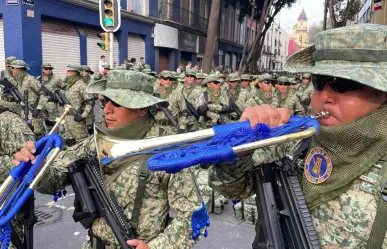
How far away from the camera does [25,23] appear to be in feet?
39.4

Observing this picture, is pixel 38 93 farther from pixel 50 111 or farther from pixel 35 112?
pixel 35 112

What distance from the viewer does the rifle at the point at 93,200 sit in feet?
6.88

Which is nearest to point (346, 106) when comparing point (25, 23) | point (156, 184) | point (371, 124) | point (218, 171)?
point (371, 124)

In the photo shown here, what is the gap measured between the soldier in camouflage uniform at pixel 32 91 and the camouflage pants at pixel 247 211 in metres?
5.56

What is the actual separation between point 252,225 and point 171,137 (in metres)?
3.98

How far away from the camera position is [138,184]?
2145mm

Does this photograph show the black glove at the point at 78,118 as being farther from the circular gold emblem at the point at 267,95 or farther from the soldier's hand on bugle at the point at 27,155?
the soldier's hand on bugle at the point at 27,155

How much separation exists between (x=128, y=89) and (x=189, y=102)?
19.0ft

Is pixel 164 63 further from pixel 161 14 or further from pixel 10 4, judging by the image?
pixel 10 4

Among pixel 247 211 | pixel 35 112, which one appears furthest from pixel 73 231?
pixel 35 112

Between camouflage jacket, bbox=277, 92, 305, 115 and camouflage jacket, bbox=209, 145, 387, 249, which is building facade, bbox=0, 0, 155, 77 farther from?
camouflage jacket, bbox=209, 145, 387, 249

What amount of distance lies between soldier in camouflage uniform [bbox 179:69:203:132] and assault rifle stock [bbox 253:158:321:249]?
18.9 ft

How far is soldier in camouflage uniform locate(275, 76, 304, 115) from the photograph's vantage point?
9.59 meters

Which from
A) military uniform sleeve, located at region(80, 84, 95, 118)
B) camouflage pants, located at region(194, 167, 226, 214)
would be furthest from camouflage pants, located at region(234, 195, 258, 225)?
military uniform sleeve, located at region(80, 84, 95, 118)
